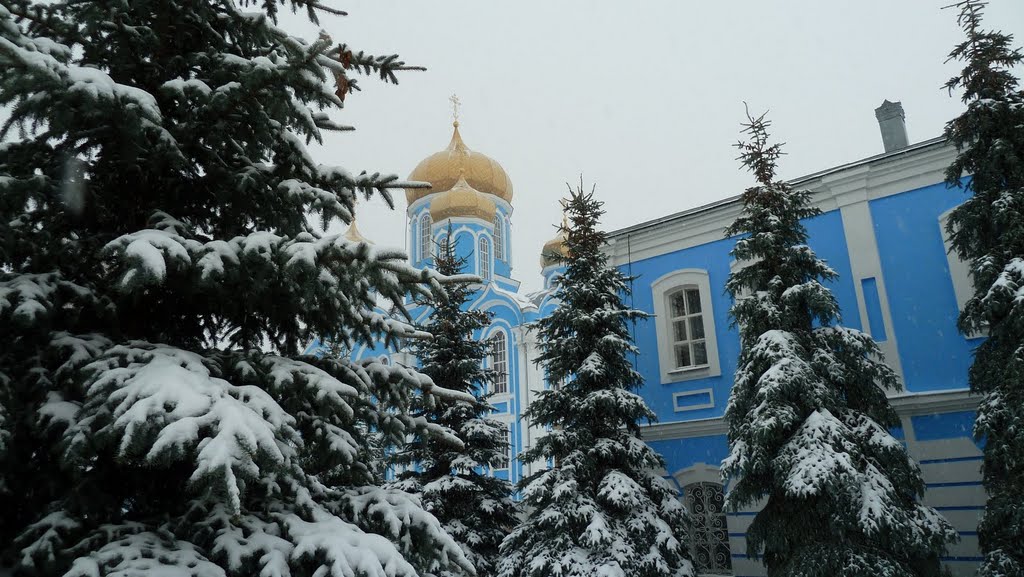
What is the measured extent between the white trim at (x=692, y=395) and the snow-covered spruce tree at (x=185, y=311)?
26.9 ft

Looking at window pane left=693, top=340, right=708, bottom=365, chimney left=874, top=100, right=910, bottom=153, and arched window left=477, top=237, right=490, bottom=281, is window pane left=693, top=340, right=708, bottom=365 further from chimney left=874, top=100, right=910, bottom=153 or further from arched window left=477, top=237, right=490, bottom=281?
arched window left=477, top=237, right=490, bottom=281

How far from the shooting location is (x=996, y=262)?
7.62 metres

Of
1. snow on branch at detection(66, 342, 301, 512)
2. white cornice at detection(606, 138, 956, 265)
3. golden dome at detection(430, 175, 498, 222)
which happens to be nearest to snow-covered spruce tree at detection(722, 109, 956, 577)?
white cornice at detection(606, 138, 956, 265)

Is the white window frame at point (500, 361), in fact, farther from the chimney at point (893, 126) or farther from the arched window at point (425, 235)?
the chimney at point (893, 126)

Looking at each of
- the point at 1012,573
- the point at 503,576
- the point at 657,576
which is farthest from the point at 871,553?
the point at 503,576

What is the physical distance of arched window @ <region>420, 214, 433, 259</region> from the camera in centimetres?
2938

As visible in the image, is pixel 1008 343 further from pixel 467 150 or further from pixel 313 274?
pixel 467 150

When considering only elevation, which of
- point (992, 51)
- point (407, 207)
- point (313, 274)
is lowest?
point (313, 274)

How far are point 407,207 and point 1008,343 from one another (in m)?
25.8

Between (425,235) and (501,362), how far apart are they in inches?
333

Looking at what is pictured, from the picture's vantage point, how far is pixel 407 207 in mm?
30750

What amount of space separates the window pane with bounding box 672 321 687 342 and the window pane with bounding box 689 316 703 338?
0.16m

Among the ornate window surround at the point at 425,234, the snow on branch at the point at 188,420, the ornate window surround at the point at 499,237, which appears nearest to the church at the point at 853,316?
the snow on branch at the point at 188,420

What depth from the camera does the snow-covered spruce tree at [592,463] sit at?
8.74 m
